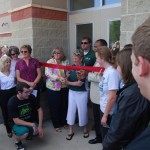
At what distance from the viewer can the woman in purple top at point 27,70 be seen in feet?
13.1

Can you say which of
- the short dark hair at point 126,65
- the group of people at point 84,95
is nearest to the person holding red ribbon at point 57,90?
the group of people at point 84,95

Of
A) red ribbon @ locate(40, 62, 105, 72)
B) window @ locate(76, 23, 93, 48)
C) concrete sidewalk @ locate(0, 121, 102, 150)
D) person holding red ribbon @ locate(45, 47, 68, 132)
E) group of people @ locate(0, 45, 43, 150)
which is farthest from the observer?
window @ locate(76, 23, 93, 48)

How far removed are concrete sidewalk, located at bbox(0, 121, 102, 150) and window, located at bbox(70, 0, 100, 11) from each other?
261cm

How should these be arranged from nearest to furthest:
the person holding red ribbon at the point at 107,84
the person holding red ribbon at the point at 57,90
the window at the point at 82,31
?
the person holding red ribbon at the point at 107,84 < the person holding red ribbon at the point at 57,90 < the window at the point at 82,31

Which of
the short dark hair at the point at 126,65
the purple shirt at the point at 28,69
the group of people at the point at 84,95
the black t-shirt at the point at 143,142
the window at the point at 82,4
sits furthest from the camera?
the window at the point at 82,4

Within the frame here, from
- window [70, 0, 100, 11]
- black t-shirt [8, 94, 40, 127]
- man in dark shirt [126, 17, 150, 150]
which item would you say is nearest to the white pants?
black t-shirt [8, 94, 40, 127]

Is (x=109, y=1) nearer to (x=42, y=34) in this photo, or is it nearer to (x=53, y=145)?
(x=42, y=34)

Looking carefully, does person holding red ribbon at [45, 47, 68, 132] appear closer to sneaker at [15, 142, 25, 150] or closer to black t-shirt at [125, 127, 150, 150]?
sneaker at [15, 142, 25, 150]

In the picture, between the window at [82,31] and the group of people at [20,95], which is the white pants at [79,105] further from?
the window at [82,31]

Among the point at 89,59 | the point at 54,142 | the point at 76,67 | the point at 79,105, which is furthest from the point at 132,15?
the point at 54,142

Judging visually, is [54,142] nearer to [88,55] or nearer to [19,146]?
[19,146]

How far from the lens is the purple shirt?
401 centimetres

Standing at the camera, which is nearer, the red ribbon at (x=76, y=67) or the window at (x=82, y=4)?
the red ribbon at (x=76, y=67)

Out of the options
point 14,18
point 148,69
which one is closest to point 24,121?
point 14,18
